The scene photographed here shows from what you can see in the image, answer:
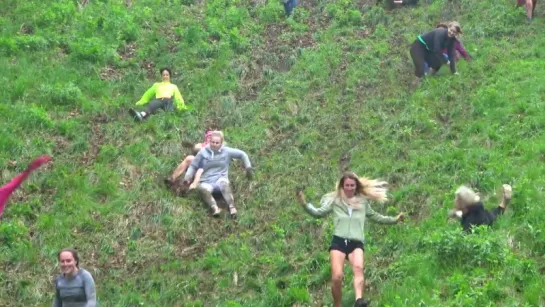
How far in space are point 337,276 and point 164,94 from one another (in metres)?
7.64

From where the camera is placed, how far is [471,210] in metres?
9.59

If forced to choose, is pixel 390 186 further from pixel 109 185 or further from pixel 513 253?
pixel 109 185

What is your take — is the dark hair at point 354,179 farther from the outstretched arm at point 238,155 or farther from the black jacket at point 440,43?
the black jacket at point 440,43

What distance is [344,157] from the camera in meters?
13.7

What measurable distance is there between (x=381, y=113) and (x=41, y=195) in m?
6.75

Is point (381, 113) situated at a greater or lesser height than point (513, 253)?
lesser

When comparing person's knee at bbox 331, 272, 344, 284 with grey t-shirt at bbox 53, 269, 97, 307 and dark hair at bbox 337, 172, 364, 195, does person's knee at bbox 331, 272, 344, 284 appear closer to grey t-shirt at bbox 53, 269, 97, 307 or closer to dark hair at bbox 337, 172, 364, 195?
dark hair at bbox 337, 172, 364, 195

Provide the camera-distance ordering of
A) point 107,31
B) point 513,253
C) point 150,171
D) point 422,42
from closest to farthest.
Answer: point 513,253
point 150,171
point 422,42
point 107,31

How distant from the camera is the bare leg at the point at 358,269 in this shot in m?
8.65

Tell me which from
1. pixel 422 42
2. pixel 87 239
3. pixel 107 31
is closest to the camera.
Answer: pixel 87 239

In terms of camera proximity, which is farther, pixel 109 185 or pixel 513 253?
pixel 109 185

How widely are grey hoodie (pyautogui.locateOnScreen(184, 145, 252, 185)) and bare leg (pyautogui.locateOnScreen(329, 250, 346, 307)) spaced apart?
158 inches

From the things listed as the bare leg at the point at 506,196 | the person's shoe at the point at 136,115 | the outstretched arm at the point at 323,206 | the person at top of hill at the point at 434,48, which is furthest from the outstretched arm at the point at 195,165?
the person at top of hill at the point at 434,48

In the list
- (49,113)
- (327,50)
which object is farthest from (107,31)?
(327,50)
